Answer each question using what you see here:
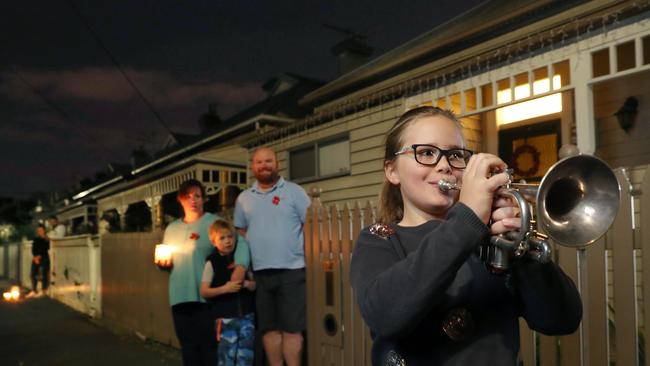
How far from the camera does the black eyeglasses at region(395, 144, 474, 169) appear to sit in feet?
5.14

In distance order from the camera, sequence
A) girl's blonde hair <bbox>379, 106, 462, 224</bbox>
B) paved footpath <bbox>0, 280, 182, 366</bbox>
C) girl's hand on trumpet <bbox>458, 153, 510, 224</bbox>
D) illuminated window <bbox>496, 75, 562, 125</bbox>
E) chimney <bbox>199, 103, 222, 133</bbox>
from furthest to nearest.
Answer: chimney <bbox>199, 103, 222, 133</bbox>, illuminated window <bbox>496, 75, 562, 125</bbox>, paved footpath <bbox>0, 280, 182, 366</bbox>, girl's blonde hair <bbox>379, 106, 462, 224</bbox>, girl's hand on trumpet <bbox>458, 153, 510, 224</bbox>

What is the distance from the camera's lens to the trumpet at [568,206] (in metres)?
1.29

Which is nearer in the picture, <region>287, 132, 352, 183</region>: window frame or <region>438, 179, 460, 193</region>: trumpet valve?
<region>438, 179, 460, 193</region>: trumpet valve

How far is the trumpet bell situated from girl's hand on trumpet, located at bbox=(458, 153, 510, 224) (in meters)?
0.17

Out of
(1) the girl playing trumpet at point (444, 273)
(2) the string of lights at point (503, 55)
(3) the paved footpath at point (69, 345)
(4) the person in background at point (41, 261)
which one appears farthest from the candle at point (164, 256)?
(4) the person in background at point (41, 261)

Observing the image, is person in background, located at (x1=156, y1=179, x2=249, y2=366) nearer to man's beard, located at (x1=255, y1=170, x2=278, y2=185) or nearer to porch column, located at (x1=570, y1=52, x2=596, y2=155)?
man's beard, located at (x1=255, y1=170, x2=278, y2=185)

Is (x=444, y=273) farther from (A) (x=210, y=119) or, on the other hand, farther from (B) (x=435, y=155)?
(A) (x=210, y=119)

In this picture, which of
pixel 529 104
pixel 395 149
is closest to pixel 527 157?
pixel 529 104

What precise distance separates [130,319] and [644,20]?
28.6 ft

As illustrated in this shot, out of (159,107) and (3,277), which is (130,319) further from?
(3,277)

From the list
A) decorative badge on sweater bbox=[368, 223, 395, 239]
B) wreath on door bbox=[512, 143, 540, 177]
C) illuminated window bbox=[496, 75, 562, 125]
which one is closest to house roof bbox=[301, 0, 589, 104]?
illuminated window bbox=[496, 75, 562, 125]

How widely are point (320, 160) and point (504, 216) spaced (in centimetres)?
920

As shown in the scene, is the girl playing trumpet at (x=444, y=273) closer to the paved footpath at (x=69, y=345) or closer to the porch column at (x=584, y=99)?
the porch column at (x=584, y=99)

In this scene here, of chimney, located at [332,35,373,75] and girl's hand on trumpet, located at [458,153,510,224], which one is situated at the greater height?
chimney, located at [332,35,373,75]
